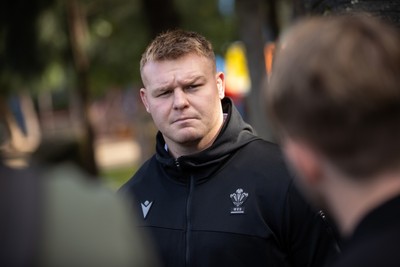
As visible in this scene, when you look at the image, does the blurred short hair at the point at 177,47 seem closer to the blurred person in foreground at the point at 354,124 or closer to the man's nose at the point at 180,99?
the man's nose at the point at 180,99

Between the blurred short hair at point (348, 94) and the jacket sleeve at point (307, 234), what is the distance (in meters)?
1.40

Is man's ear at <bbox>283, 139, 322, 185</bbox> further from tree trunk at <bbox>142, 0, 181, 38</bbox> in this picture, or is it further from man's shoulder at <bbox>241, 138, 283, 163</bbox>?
tree trunk at <bbox>142, 0, 181, 38</bbox>

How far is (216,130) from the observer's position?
331cm

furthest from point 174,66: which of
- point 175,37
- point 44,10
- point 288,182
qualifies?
point 44,10

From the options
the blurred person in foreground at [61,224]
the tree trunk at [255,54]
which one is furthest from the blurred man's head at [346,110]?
the tree trunk at [255,54]

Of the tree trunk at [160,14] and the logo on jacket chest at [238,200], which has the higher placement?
the logo on jacket chest at [238,200]

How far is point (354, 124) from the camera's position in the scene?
4.80ft

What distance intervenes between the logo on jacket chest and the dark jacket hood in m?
0.18

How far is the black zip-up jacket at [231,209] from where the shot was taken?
2.90 m

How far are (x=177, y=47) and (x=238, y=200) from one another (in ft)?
2.55

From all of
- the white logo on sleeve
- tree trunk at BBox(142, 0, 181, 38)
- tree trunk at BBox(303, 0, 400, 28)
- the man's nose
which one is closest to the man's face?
the man's nose

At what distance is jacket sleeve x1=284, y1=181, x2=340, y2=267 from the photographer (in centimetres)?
290

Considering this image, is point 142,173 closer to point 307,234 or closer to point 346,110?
point 307,234

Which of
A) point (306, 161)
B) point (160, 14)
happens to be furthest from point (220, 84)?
point (160, 14)
